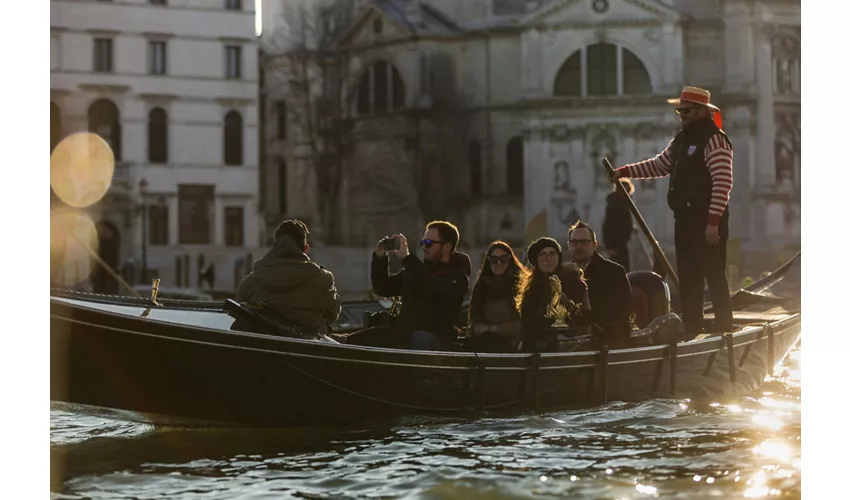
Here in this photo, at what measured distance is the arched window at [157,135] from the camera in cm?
2036

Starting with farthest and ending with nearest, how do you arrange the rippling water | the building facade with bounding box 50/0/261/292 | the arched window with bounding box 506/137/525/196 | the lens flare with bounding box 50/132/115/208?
the arched window with bounding box 506/137/525/196
the building facade with bounding box 50/0/261/292
the lens flare with bounding box 50/132/115/208
the rippling water

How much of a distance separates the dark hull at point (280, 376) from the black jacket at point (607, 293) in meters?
0.15

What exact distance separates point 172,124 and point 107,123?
1.57m

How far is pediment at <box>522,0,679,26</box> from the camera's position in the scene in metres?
22.0

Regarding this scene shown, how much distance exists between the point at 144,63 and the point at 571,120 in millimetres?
7500

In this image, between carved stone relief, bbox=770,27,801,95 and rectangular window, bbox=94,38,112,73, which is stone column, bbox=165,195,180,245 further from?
carved stone relief, bbox=770,27,801,95

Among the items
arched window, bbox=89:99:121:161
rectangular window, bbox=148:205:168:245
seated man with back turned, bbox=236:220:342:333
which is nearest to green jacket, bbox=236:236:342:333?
seated man with back turned, bbox=236:220:342:333

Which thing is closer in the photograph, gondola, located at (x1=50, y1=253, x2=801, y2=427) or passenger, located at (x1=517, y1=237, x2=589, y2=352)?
gondola, located at (x1=50, y1=253, x2=801, y2=427)

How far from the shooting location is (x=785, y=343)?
24.9 feet

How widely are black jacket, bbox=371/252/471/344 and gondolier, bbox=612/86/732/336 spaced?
1.00 m

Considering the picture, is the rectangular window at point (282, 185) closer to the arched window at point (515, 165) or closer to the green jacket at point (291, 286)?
the arched window at point (515, 165)
